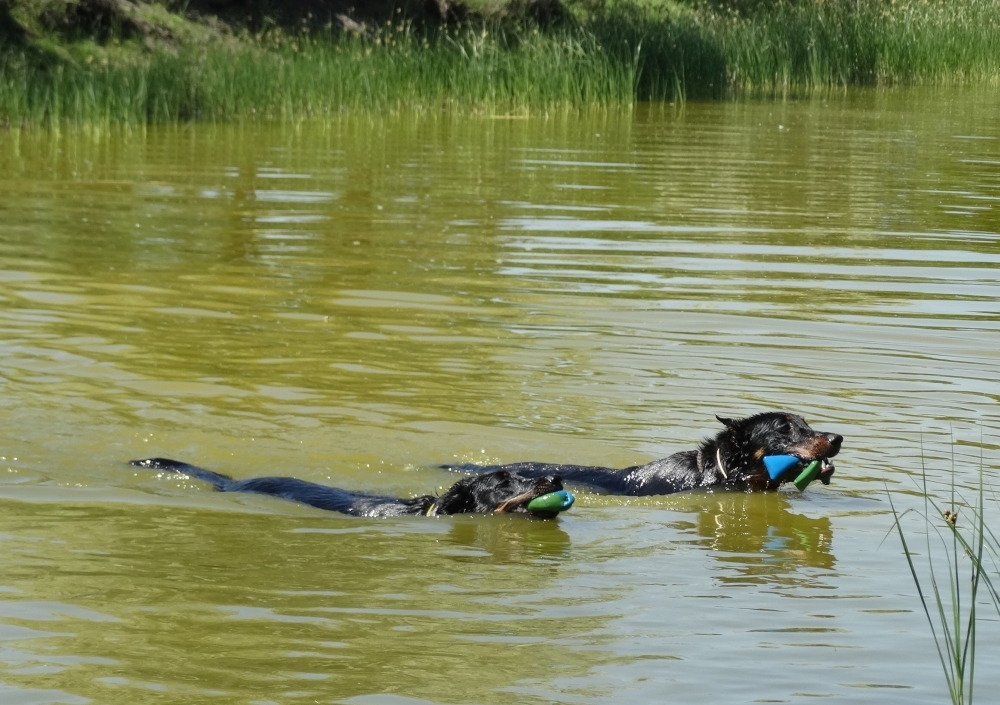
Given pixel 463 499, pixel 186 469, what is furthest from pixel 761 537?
pixel 186 469

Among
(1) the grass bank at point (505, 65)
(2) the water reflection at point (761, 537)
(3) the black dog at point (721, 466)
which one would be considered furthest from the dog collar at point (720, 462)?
(1) the grass bank at point (505, 65)

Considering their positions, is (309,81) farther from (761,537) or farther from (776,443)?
(761,537)

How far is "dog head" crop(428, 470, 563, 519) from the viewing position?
620 centimetres

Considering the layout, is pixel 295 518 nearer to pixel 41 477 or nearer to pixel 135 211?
pixel 41 477

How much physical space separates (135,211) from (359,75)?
8.92m

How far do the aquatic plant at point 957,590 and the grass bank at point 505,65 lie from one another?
15257mm

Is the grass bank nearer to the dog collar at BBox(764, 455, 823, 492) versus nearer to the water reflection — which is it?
the water reflection

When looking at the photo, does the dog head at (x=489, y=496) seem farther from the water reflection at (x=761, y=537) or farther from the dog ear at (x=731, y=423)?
the dog ear at (x=731, y=423)

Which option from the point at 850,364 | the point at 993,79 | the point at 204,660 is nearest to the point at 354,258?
the point at 850,364

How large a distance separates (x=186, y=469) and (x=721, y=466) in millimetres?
2344

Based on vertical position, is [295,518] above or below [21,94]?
below

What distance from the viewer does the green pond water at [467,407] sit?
4398mm

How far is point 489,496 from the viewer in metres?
6.25

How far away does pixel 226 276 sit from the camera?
11.1m
